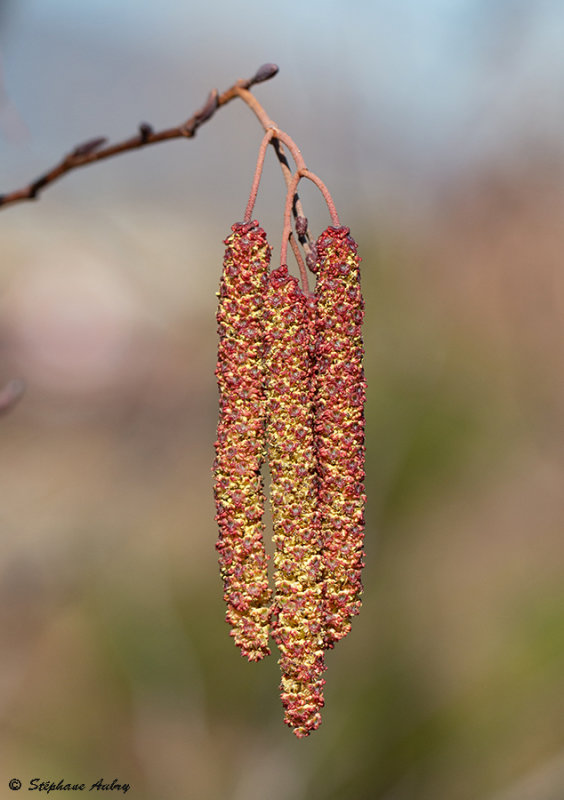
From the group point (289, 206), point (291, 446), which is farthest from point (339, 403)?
point (289, 206)

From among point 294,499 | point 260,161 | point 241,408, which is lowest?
point 294,499
